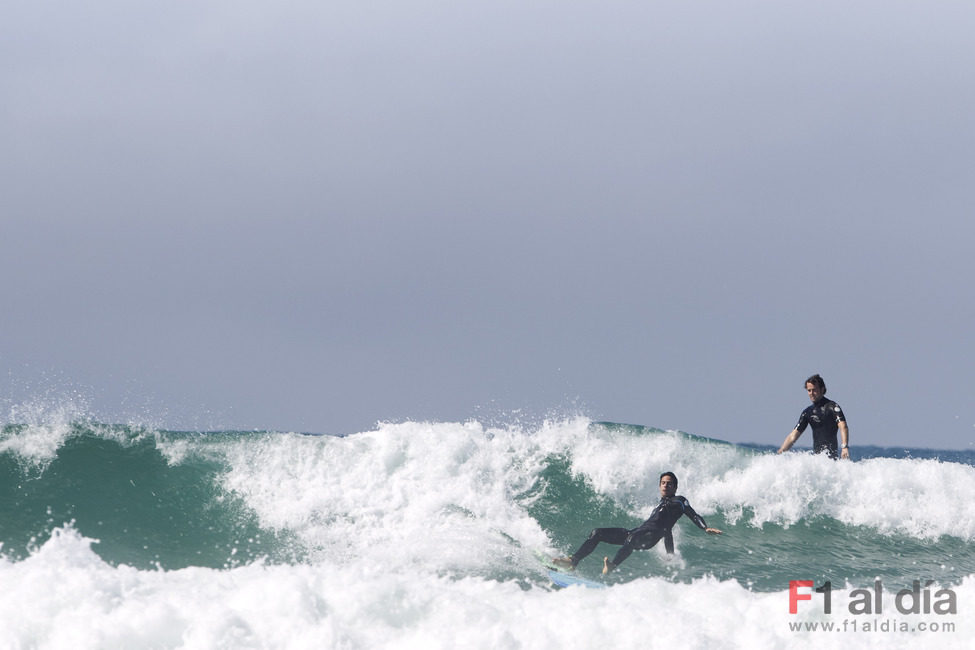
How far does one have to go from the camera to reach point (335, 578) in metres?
6.61

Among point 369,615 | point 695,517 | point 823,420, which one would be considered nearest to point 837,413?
point 823,420

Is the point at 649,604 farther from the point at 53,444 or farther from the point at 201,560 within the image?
the point at 53,444

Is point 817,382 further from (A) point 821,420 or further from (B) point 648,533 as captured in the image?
(B) point 648,533

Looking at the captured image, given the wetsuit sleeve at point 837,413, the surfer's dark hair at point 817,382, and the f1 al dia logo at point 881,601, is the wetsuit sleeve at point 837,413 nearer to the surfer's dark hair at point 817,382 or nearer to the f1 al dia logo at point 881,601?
the surfer's dark hair at point 817,382

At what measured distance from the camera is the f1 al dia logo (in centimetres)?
673

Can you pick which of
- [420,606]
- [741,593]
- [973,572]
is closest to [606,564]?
[741,593]

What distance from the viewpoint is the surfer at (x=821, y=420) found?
1102 cm

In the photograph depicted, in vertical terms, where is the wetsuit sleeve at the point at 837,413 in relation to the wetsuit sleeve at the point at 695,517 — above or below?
above

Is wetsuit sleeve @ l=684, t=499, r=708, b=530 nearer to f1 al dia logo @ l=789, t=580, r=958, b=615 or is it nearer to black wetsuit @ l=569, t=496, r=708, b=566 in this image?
black wetsuit @ l=569, t=496, r=708, b=566

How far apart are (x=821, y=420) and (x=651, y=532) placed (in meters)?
3.34

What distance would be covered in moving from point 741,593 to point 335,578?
3.13 m

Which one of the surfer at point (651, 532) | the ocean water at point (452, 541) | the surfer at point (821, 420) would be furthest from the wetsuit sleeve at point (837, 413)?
the surfer at point (651, 532)

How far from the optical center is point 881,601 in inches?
276

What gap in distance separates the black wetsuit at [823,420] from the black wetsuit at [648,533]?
9.37ft
